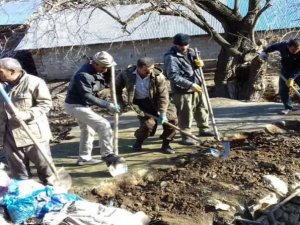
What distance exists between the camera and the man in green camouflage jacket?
22.2ft

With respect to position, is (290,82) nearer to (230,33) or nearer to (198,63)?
(198,63)

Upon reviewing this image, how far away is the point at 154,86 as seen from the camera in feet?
22.4

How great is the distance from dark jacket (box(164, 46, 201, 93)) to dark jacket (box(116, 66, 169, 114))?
26cm

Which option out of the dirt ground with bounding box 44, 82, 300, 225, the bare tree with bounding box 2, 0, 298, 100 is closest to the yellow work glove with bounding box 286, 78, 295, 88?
the dirt ground with bounding box 44, 82, 300, 225

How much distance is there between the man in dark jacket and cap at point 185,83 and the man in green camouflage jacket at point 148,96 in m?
0.25

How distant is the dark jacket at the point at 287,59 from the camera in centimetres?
863

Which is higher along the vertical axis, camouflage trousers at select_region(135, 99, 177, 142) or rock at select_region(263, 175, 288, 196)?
camouflage trousers at select_region(135, 99, 177, 142)

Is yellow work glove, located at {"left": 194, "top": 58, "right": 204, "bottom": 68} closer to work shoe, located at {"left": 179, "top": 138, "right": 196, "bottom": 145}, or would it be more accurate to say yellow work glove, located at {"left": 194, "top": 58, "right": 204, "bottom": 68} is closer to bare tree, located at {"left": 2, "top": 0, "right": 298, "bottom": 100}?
work shoe, located at {"left": 179, "top": 138, "right": 196, "bottom": 145}

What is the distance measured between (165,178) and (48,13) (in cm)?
562

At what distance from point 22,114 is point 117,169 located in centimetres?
168

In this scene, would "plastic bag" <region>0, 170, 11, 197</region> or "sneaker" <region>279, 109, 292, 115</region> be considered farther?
"sneaker" <region>279, 109, 292, 115</region>

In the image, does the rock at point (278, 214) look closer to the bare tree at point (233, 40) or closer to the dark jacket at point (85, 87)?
the dark jacket at point (85, 87)

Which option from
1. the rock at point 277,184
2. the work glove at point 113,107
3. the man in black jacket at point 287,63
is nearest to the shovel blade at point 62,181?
the work glove at point 113,107

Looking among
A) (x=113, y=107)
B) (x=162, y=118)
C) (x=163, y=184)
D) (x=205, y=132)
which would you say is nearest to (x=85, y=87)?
(x=113, y=107)
